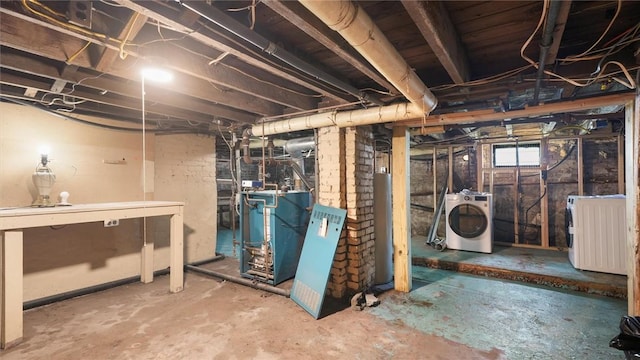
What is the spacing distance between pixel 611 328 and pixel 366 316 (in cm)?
208

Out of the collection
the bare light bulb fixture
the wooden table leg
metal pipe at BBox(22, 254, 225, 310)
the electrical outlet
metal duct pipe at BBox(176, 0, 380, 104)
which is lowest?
metal pipe at BBox(22, 254, 225, 310)

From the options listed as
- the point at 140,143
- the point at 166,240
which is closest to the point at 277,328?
the point at 166,240

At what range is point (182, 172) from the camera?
4.21 meters

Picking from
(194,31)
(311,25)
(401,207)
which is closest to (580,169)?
(401,207)

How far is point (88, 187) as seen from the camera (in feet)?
11.0

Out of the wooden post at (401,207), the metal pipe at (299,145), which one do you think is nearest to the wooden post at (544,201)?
the wooden post at (401,207)

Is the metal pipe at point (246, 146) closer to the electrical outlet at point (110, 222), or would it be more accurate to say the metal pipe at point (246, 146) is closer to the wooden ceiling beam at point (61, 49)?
the wooden ceiling beam at point (61, 49)

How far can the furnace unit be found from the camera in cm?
333

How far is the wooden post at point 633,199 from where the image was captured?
190 cm

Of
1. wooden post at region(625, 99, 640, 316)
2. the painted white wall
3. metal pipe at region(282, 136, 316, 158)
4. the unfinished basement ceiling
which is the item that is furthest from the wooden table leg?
wooden post at region(625, 99, 640, 316)

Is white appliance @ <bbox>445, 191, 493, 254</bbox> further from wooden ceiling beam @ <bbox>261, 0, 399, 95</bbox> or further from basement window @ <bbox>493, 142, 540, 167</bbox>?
wooden ceiling beam @ <bbox>261, 0, 399, 95</bbox>

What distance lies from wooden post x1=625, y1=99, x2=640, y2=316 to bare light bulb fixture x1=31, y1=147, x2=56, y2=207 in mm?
5145

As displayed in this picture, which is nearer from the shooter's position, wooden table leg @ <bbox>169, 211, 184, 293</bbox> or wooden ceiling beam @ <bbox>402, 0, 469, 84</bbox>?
wooden ceiling beam @ <bbox>402, 0, 469, 84</bbox>

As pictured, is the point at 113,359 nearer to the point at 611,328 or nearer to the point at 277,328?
the point at 277,328
